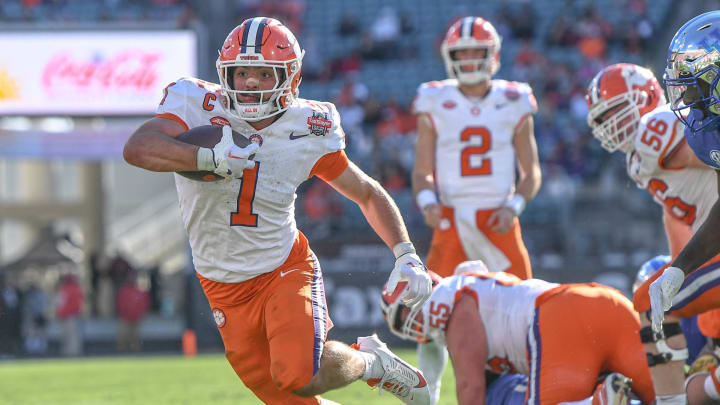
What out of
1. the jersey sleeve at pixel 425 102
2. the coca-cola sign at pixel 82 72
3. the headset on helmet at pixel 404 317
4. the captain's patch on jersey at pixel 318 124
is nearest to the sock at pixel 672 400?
the headset on helmet at pixel 404 317

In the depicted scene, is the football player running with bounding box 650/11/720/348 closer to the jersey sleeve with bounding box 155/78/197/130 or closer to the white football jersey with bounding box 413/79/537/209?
the jersey sleeve with bounding box 155/78/197/130

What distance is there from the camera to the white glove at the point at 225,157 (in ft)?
12.6

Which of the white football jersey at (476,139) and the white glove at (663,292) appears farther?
the white football jersey at (476,139)

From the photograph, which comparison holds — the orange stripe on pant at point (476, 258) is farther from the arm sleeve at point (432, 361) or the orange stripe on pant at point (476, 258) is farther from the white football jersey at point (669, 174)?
the white football jersey at point (669, 174)

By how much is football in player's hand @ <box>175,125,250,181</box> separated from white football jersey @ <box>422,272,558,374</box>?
1.26 metres

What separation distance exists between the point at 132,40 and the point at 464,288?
1160cm

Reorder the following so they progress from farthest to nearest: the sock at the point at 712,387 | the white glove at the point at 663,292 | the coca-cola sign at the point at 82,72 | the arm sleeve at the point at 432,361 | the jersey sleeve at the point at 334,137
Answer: the coca-cola sign at the point at 82,72 → the arm sleeve at the point at 432,361 → the sock at the point at 712,387 → the jersey sleeve at the point at 334,137 → the white glove at the point at 663,292

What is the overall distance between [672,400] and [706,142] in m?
1.10

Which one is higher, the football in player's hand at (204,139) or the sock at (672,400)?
the football in player's hand at (204,139)

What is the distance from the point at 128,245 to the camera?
21047 mm

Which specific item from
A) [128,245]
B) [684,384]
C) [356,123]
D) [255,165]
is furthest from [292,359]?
[128,245]

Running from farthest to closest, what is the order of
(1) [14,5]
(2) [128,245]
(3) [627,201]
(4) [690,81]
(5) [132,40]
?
(2) [128,245] < (1) [14,5] < (5) [132,40] < (3) [627,201] < (4) [690,81]

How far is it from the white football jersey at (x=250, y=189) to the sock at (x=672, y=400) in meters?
1.64

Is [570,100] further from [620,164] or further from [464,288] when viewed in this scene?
[464,288]
